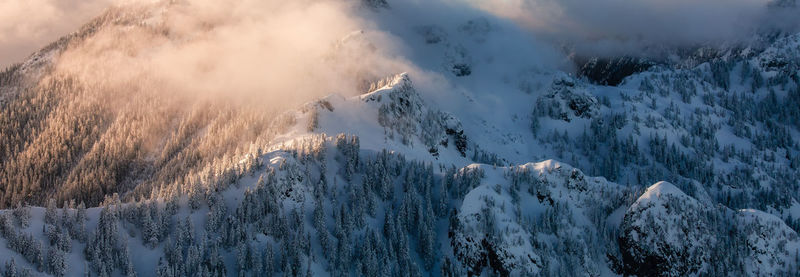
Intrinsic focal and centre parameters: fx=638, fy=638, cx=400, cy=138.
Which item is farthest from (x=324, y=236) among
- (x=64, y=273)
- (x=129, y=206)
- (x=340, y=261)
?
(x=64, y=273)

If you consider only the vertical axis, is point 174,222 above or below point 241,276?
above

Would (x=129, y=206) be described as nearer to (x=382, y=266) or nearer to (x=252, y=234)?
(x=252, y=234)

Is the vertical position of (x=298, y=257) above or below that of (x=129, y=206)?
below

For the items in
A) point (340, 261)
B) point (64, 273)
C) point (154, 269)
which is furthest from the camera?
point (340, 261)

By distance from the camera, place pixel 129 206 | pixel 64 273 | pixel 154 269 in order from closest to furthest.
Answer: pixel 64 273
pixel 154 269
pixel 129 206

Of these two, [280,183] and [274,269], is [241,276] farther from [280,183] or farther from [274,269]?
[280,183]

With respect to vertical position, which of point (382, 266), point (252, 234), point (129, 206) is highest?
point (129, 206)

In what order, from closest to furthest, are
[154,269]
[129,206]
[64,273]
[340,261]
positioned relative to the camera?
[64,273], [154,269], [129,206], [340,261]

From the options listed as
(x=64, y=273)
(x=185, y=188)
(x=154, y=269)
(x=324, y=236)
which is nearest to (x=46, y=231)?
(x=64, y=273)

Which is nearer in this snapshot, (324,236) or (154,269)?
(154,269)
